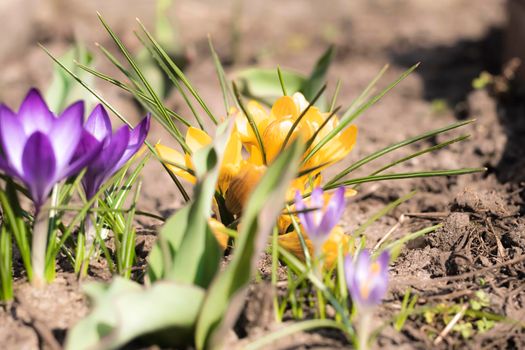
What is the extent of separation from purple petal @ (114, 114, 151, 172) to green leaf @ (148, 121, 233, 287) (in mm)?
207

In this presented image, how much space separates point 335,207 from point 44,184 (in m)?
0.52

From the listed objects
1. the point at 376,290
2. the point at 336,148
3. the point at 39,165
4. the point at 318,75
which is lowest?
the point at 376,290

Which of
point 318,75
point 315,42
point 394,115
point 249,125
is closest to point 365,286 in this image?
point 249,125

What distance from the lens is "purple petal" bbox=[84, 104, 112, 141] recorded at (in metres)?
1.51

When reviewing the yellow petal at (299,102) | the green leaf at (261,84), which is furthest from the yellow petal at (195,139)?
the green leaf at (261,84)

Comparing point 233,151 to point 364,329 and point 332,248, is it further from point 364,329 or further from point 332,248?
point 364,329

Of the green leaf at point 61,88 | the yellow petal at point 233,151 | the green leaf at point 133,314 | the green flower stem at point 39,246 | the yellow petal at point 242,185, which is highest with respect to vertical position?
the green leaf at point 61,88

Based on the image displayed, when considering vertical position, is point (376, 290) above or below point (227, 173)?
below

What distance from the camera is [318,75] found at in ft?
8.05

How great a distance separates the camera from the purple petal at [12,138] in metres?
1.28

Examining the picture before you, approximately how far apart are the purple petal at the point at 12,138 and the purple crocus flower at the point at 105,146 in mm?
119

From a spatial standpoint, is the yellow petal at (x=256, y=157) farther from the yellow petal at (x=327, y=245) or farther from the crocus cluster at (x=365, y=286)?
the crocus cluster at (x=365, y=286)

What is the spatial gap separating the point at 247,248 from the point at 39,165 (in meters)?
0.39

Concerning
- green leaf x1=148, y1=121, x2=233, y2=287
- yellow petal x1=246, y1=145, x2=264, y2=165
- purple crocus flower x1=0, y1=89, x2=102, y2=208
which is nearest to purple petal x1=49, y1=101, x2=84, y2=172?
purple crocus flower x1=0, y1=89, x2=102, y2=208
